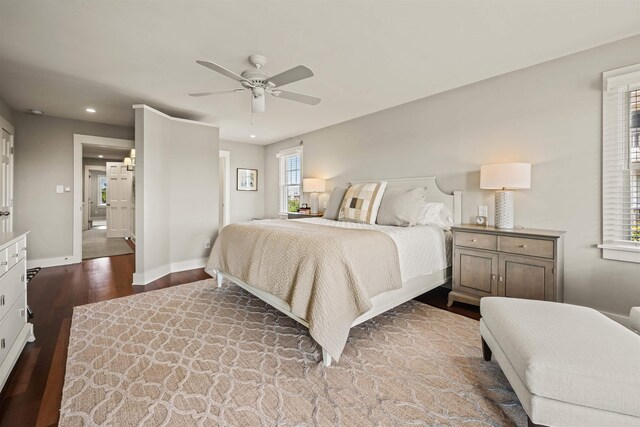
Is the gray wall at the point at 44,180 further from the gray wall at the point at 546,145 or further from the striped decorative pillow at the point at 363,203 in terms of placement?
the gray wall at the point at 546,145

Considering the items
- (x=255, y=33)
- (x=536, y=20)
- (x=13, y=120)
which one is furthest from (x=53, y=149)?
(x=536, y=20)

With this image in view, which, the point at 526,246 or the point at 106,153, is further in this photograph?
the point at 106,153

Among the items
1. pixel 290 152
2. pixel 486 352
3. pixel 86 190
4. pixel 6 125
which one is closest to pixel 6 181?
pixel 6 125

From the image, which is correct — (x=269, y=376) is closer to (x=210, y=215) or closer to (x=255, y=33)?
(x=255, y=33)

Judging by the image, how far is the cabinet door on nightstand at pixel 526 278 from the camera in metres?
2.39

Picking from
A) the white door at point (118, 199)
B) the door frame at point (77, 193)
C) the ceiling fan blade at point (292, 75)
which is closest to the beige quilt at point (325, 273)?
the ceiling fan blade at point (292, 75)

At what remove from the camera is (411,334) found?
2.33m

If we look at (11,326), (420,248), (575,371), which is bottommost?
(11,326)

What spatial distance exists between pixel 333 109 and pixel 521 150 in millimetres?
2421

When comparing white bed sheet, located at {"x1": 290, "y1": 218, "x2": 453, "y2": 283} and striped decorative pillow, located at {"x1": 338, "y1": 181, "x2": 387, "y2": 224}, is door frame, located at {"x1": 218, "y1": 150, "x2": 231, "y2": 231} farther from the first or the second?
white bed sheet, located at {"x1": 290, "y1": 218, "x2": 453, "y2": 283}

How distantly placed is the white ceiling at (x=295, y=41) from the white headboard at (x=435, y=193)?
1.09 meters

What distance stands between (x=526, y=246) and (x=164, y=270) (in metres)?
4.43

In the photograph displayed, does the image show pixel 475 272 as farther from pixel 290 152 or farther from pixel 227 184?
pixel 227 184

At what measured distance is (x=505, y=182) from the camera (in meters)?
2.68
